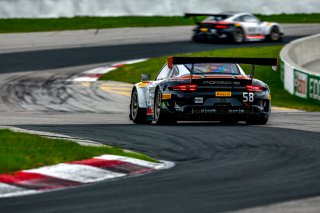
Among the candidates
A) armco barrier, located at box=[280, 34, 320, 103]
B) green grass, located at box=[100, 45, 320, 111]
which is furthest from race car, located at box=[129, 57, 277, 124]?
armco barrier, located at box=[280, 34, 320, 103]

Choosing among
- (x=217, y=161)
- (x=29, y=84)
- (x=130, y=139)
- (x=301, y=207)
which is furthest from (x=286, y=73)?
(x=301, y=207)

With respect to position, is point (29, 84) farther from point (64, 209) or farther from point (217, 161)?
point (64, 209)

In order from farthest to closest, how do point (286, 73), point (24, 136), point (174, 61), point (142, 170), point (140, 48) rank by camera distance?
point (140, 48), point (286, 73), point (174, 61), point (24, 136), point (142, 170)

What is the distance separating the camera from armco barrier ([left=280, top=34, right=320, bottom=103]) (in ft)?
71.1

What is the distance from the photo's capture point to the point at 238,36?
3578cm

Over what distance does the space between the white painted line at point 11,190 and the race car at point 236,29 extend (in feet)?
89.2

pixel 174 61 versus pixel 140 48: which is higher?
pixel 174 61

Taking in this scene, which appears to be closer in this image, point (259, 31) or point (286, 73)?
point (286, 73)

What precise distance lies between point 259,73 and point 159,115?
12747 millimetres

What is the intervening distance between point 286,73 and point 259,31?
37.4ft

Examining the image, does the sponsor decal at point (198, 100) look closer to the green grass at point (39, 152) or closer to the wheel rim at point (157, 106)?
the wheel rim at point (157, 106)

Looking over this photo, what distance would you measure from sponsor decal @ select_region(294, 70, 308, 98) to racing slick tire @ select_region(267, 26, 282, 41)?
1242 cm

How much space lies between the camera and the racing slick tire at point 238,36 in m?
35.5

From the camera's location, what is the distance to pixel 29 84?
25.3 metres
